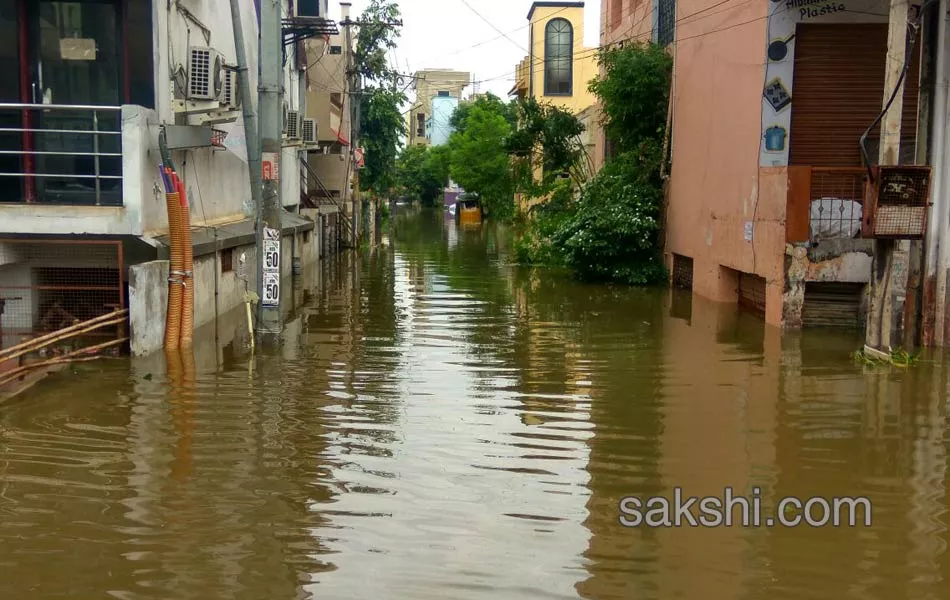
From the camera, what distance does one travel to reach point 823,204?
49.1ft

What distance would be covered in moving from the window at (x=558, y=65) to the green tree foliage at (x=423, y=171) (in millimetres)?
33204

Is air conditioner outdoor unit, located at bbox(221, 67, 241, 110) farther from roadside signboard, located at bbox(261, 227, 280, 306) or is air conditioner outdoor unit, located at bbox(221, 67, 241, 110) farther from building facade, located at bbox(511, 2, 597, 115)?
building facade, located at bbox(511, 2, 597, 115)

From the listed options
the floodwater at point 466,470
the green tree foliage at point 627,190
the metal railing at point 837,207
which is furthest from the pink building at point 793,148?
the green tree foliage at point 627,190

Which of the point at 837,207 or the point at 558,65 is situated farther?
the point at 558,65

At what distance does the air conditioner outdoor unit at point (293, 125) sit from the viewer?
79.3ft

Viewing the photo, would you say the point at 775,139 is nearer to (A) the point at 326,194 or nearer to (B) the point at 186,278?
(B) the point at 186,278

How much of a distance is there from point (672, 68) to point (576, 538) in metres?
19.9

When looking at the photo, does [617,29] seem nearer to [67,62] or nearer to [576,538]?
[67,62]

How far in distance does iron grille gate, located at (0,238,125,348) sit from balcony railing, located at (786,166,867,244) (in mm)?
9935

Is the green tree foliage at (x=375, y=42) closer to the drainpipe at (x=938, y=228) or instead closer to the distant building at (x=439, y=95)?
the drainpipe at (x=938, y=228)

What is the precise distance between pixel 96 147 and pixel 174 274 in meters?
1.99

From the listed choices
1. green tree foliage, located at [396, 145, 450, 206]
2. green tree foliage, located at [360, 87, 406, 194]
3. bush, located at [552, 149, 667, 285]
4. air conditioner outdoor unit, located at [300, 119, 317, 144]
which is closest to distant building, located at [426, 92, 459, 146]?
green tree foliage, located at [396, 145, 450, 206]

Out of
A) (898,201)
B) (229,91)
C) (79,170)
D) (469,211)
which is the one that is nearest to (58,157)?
(79,170)

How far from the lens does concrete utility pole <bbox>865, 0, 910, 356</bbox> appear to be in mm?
11945
